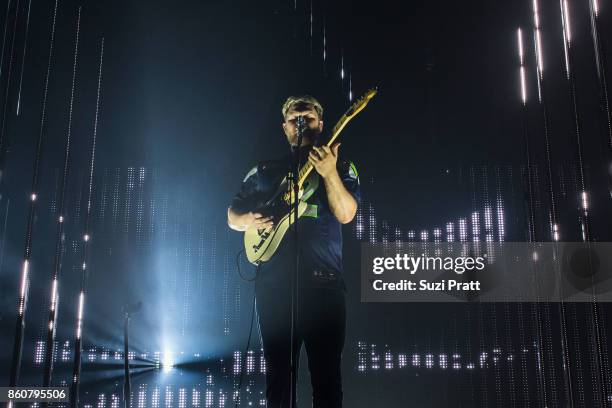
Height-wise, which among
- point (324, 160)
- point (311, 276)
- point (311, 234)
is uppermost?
point (324, 160)

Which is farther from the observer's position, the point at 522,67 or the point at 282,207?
the point at 522,67

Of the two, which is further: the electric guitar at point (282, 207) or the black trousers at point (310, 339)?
the electric guitar at point (282, 207)

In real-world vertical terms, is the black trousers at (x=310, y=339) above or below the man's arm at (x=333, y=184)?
below

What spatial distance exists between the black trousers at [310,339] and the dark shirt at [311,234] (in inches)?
2.6

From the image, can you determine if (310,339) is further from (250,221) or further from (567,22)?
(567,22)

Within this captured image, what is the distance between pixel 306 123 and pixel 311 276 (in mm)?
741

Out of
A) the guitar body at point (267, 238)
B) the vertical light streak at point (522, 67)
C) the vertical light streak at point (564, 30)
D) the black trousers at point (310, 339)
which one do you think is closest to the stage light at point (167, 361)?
the guitar body at point (267, 238)

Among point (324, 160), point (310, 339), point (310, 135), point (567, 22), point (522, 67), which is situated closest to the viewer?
point (310, 339)

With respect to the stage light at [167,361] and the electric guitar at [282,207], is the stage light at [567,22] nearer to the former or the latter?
the electric guitar at [282,207]

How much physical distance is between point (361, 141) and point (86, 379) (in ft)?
8.25

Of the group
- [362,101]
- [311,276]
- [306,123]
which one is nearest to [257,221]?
[311,276]

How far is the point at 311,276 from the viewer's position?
224cm

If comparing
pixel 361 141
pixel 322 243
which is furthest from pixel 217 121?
pixel 322 243

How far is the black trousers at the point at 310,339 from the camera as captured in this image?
2119 millimetres
